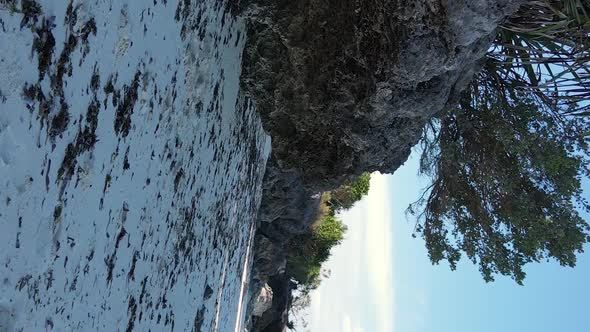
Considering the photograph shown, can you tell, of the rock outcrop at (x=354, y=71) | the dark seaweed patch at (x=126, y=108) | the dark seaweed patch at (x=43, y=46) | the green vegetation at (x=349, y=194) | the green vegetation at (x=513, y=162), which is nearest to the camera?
the dark seaweed patch at (x=43, y=46)

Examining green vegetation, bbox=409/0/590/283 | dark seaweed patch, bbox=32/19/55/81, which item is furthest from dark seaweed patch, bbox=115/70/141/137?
green vegetation, bbox=409/0/590/283

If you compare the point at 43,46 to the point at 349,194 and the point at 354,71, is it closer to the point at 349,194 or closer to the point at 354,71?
the point at 354,71

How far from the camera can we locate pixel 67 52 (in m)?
→ 1.99

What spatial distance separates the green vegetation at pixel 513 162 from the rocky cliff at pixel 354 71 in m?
2.16

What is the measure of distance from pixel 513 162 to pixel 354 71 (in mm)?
3797

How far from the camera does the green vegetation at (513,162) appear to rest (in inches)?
246

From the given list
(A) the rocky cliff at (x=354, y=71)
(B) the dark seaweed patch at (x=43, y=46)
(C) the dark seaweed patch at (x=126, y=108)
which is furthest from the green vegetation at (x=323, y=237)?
(B) the dark seaweed patch at (x=43, y=46)

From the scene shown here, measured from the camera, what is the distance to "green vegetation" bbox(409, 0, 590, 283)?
6258 millimetres

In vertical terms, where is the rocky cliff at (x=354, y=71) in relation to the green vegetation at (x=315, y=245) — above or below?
below

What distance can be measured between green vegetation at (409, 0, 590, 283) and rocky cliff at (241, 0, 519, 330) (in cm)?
216

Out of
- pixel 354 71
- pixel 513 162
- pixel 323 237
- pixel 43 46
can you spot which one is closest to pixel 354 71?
pixel 354 71

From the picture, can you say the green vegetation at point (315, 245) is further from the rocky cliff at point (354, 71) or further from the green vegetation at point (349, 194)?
the rocky cliff at point (354, 71)

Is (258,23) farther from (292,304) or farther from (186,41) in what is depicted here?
(292,304)

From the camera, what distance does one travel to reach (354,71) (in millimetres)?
3701
